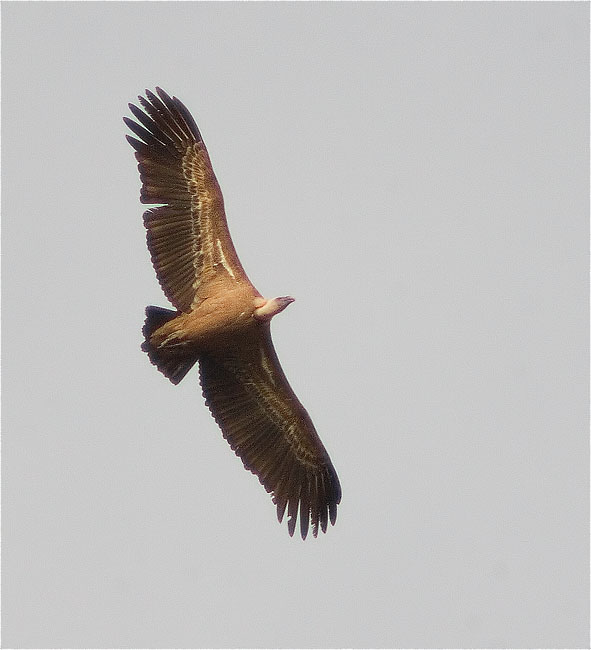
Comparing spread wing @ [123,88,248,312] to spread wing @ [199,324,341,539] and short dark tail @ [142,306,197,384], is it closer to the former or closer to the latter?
short dark tail @ [142,306,197,384]

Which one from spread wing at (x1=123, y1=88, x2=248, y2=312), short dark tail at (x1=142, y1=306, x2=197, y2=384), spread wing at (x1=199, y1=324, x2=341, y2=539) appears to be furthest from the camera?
spread wing at (x1=199, y1=324, x2=341, y2=539)

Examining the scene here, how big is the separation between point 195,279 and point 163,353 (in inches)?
42.5

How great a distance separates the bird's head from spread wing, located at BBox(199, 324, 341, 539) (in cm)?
108

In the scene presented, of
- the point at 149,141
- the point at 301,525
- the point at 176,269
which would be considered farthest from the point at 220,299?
the point at 301,525

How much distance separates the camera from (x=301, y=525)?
1883 centimetres

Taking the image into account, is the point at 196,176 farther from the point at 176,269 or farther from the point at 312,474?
the point at 312,474

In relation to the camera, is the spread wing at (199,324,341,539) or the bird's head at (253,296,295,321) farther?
the spread wing at (199,324,341,539)

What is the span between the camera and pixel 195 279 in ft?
57.3

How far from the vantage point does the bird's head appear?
17125 millimetres

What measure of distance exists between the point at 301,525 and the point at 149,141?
18.9 feet

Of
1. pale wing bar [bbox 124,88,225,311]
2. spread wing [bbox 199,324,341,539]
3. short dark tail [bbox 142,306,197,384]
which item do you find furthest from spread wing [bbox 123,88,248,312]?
spread wing [bbox 199,324,341,539]

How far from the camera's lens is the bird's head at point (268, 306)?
56.2 ft

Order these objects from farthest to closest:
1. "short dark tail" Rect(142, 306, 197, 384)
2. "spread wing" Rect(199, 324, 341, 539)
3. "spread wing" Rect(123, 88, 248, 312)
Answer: "spread wing" Rect(199, 324, 341, 539)
"spread wing" Rect(123, 88, 248, 312)
"short dark tail" Rect(142, 306, 197, 384)

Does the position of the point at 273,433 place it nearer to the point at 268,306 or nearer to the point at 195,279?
the point at 268,306
